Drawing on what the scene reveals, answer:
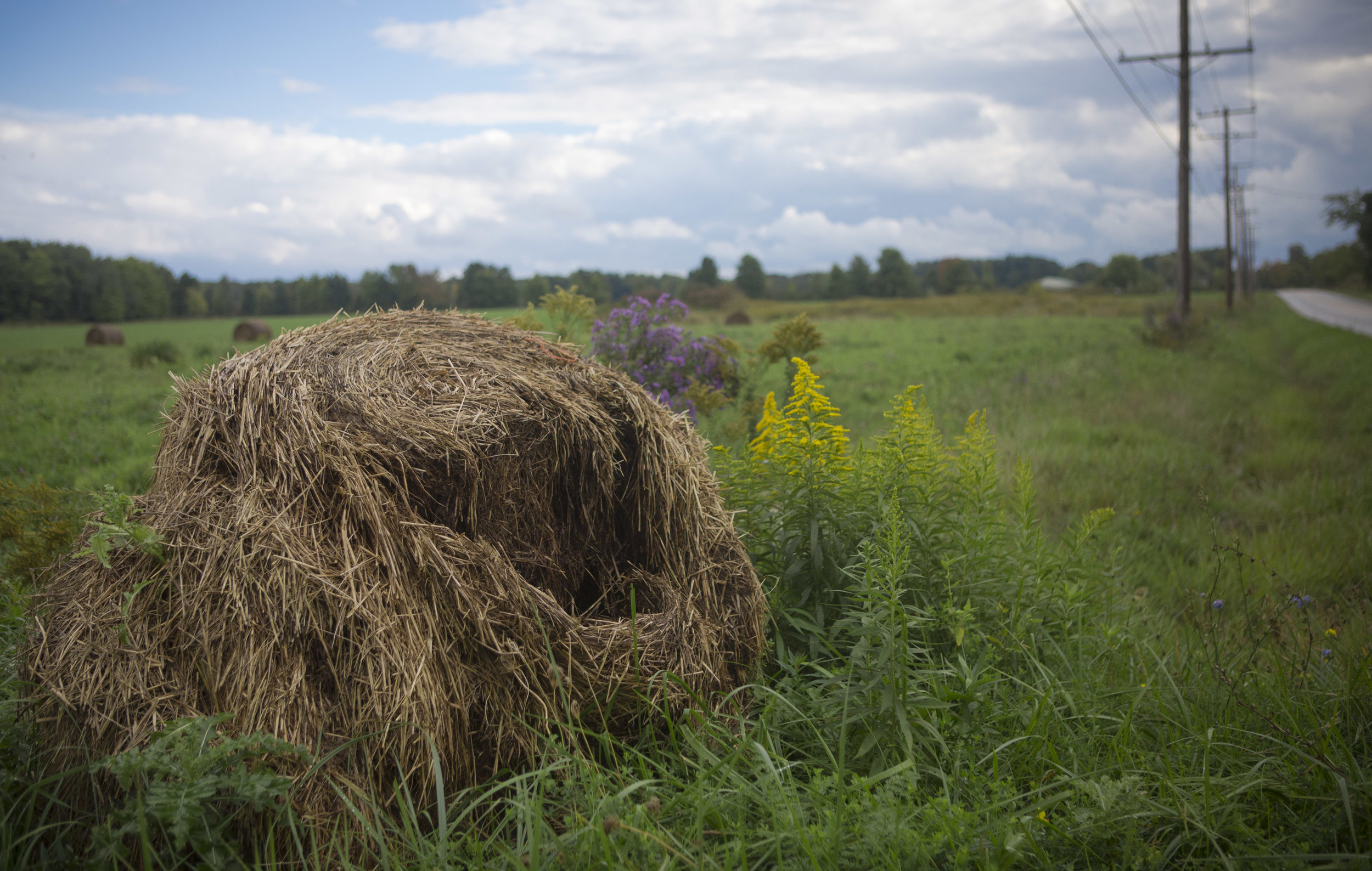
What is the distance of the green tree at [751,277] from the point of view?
289 feet

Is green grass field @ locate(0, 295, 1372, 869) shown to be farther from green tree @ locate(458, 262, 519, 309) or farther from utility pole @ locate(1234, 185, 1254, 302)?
utility pole @ locate(1234, 185, 1254, 302)

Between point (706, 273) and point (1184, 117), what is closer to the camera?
point (1184, 117)

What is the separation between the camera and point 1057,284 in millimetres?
103812

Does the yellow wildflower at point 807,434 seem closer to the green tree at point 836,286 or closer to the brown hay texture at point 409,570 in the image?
the brown hay texture at point 409,570

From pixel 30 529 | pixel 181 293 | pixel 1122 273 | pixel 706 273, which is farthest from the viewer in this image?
pixel 1122 273

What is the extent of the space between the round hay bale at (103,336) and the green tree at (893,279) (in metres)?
86.2

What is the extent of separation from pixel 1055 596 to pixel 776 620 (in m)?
1.62

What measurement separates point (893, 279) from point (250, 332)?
8657 cm

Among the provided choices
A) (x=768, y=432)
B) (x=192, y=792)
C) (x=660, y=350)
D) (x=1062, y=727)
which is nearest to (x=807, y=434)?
(x=768, y=432)

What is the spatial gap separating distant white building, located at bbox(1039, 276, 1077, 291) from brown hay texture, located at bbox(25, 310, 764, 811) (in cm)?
9587

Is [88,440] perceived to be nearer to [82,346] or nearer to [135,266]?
[82,346]

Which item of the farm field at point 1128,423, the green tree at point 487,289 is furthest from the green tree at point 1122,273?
the green tree at point 487,289

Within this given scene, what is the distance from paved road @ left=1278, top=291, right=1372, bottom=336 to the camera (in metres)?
25.6

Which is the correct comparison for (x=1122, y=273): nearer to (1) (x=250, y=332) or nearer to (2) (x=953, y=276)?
(2) (x=953, y=276)
